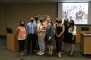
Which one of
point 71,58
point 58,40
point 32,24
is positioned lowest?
point 71,58

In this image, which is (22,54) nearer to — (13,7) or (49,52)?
(49,52)

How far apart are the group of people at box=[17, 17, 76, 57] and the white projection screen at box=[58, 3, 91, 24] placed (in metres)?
4.46

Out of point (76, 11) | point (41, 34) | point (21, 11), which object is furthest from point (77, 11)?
point (41, 34)

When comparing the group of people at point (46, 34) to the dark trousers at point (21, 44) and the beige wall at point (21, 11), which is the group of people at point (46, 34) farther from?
the beige wall at point (21, 11)

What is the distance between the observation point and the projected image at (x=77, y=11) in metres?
12.6

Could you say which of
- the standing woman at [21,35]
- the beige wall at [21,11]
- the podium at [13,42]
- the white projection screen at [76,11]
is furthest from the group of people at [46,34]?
the beige wall at [21,11]

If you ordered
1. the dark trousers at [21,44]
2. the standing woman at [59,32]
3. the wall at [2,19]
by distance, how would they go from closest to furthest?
the standing woman at [59,32], the dark trousers at [21,44], the wall at [2,19]

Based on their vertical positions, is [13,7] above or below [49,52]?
above

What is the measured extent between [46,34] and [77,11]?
5.25 m

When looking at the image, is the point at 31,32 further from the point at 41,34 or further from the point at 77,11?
the point at 77,11

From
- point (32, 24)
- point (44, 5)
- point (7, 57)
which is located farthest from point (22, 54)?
point (44, 5)

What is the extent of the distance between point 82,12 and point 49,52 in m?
5.29

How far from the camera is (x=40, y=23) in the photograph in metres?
8.12

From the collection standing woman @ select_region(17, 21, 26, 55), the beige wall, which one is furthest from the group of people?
the beige wall
